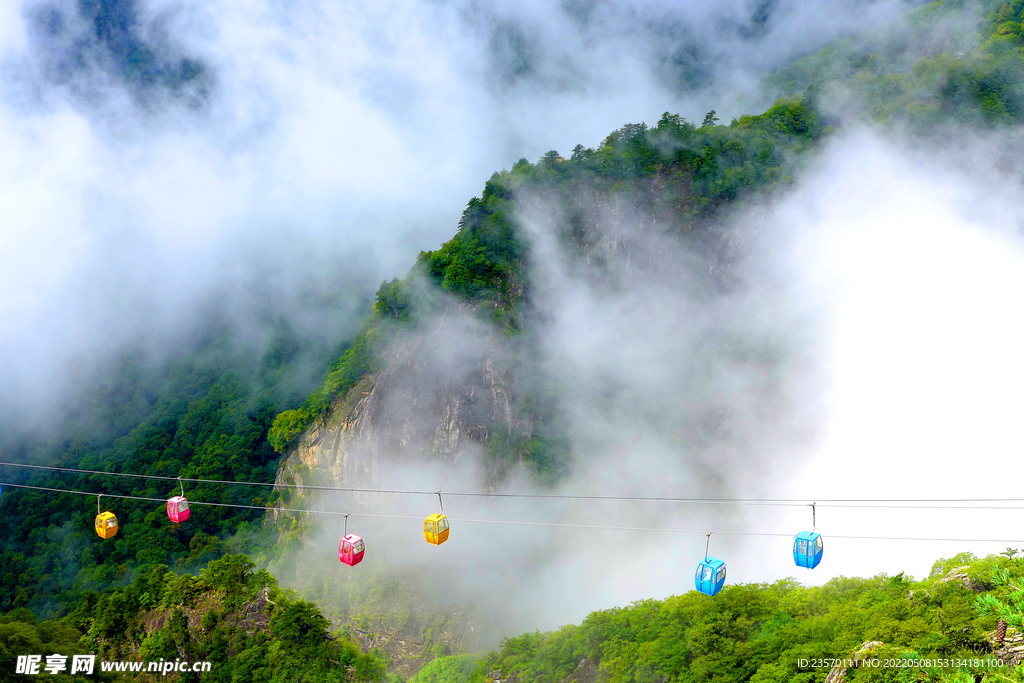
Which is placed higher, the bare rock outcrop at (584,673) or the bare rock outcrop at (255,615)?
the bare rock outcrop at (255,615)

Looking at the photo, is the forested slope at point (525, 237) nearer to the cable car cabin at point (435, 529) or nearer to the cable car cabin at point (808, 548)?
the cable car cabin at point (435, 529)

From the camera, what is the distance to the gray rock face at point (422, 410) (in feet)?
189

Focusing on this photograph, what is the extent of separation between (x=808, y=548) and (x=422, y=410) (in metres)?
41.5

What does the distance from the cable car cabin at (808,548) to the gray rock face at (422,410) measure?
39113 mm

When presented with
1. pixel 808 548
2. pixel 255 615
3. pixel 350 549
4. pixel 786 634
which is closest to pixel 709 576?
pixel 808 548

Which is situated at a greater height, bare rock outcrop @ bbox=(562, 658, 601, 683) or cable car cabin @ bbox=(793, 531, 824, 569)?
cable car cabin @ bbox=(793, 531, 824, 569)

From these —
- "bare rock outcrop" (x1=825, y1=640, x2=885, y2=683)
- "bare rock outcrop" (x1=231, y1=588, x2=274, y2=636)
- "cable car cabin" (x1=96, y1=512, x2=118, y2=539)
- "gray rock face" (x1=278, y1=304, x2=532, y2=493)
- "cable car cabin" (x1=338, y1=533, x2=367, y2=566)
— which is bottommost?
"bare rock outcrop" (x1=825, y1=640, x2=885, y2=683)

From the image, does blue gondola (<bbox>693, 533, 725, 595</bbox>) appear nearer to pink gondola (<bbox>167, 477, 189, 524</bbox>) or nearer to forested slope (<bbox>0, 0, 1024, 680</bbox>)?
pink gondola (<bbox>167, 477, 189, 524</bbox>)

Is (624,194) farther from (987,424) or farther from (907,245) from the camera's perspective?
(987,424)

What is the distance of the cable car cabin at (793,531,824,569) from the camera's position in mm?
20045

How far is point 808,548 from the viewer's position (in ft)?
66.1

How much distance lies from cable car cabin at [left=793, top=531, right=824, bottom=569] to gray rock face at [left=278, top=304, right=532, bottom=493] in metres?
39.1

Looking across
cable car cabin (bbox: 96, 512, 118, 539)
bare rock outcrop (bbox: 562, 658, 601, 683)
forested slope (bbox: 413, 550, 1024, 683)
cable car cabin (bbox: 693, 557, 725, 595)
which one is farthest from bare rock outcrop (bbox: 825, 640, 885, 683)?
cable car cabin (bbox: 96, 512, 118, 539)

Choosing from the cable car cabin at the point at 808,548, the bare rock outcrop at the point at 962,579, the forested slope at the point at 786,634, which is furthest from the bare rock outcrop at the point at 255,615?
the bare rock outcrop at the point at 962,579
